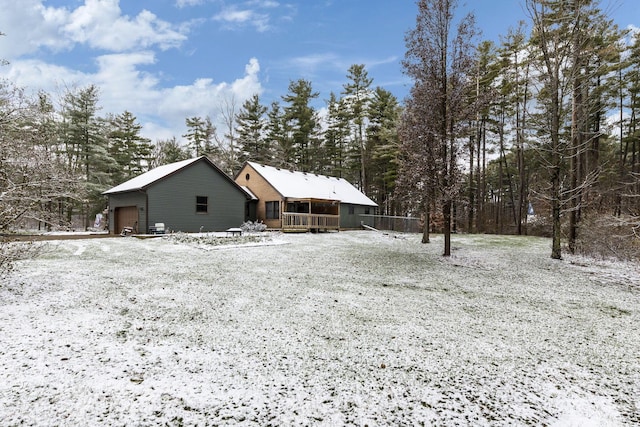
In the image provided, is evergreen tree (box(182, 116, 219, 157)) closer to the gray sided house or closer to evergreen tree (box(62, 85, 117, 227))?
evergreen tree (box(62, 85, 117, 227))

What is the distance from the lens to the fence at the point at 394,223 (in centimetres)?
2344

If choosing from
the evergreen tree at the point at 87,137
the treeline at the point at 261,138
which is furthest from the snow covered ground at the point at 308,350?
the evergreen tree at the point at 87,137

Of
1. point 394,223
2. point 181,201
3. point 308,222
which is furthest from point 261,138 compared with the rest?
point 394,223

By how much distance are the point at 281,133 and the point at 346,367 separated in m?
30.3

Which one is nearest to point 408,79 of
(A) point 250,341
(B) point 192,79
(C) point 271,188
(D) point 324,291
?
(D) point 324,291

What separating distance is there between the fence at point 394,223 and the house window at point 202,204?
12.8 m

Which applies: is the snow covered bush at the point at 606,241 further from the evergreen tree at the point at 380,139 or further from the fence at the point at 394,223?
the evergreen tree at the point at 380,139

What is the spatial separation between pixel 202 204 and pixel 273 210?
4721mm

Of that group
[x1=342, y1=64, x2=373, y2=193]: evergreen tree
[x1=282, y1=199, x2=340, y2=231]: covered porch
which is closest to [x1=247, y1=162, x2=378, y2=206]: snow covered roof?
[x1=282, y1=199, x2=340, y2=231]: covered porch

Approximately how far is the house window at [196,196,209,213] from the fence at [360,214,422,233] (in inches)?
503

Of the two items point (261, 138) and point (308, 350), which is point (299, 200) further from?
point (308, 350)

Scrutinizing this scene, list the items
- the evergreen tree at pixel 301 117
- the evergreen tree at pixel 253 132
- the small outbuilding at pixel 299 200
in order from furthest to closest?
the evergreen tree at pixel 253 132
the evergreen tree at pixel 301 117
the small outbuilding at pixel 299 200

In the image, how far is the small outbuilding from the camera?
64.2 feet

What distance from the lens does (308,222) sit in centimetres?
1972
